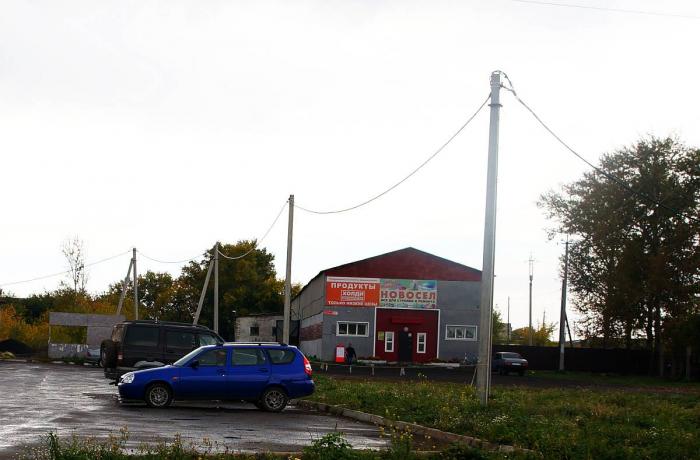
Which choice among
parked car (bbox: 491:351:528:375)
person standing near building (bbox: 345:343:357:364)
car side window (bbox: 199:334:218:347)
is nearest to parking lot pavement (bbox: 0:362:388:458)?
car side window (bbox: 199:334:218:347)

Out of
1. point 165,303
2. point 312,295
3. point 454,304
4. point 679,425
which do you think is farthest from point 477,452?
point 165,303

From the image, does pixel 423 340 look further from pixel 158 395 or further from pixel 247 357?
pixel 158 395

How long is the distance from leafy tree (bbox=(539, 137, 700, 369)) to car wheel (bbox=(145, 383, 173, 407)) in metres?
41.8

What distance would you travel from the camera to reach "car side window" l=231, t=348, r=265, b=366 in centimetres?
2336

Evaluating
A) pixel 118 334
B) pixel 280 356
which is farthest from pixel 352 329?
pixel 280 356

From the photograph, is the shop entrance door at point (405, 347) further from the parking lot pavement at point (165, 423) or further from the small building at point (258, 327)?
the parking lot pavement at point (165, 423)

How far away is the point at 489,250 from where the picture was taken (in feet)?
70.2

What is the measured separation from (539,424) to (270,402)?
8.73 m

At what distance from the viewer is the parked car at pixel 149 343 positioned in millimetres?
29234

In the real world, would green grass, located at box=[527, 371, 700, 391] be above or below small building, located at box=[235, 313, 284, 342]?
below

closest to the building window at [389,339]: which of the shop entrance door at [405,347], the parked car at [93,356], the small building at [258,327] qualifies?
the shop entrance door at [405,347]

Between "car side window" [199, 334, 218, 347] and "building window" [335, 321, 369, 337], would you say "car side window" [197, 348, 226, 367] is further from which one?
"building window" [335, 321, 369, 337]

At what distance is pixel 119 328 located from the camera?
30.6 meters

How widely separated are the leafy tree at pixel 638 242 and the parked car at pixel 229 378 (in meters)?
39.5
